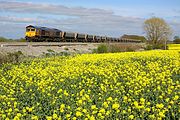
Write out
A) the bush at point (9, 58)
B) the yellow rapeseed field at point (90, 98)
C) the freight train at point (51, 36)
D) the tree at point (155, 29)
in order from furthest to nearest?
the tree at point (155, 29), the freight train at point (51, 36), the bush at point (9, 58), the yellow rapeseed field at point (90, 98)

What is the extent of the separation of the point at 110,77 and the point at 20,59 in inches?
463

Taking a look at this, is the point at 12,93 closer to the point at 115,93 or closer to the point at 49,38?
the point at 115,93

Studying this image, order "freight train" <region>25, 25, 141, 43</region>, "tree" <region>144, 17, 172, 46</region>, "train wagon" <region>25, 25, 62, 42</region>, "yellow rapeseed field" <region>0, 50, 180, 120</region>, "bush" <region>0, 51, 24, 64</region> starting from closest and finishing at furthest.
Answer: "yellow rapeseed field" <region>0, 50, 180, 120</region> → "bush" <region>0, 51, 24, 64</region> → "train wagon" <region>25, 25, 62, 42</region> → "freight train" <region>25, 25, 141, 43</region> → "tree" <region>144, 17, 172, 46</region>

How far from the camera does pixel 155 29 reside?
89688 millimetres

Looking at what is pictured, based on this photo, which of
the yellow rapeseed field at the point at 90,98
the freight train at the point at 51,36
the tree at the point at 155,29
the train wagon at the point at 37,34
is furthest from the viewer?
the tree at the point at 155,29

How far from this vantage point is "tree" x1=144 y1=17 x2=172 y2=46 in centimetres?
8662

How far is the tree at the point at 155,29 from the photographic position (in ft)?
284

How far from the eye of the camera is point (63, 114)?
7.28 m

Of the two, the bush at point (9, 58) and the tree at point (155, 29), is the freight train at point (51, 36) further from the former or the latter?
the bush at point (9, 58)

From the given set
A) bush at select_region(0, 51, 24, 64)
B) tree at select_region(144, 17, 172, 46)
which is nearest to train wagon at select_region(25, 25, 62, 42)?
bush at select_region(0, 51, 24, 64)

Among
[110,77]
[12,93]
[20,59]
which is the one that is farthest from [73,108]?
[20,59]

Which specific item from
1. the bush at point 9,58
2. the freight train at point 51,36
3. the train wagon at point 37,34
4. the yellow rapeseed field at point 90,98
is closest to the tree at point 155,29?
the freight train at point 51,36

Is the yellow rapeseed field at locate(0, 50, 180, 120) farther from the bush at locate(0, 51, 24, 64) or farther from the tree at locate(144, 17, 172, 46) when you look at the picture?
the tree at locate(144, 17, 172, 46)

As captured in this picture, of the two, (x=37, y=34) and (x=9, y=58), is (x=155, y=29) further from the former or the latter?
(x=9, y=58)
